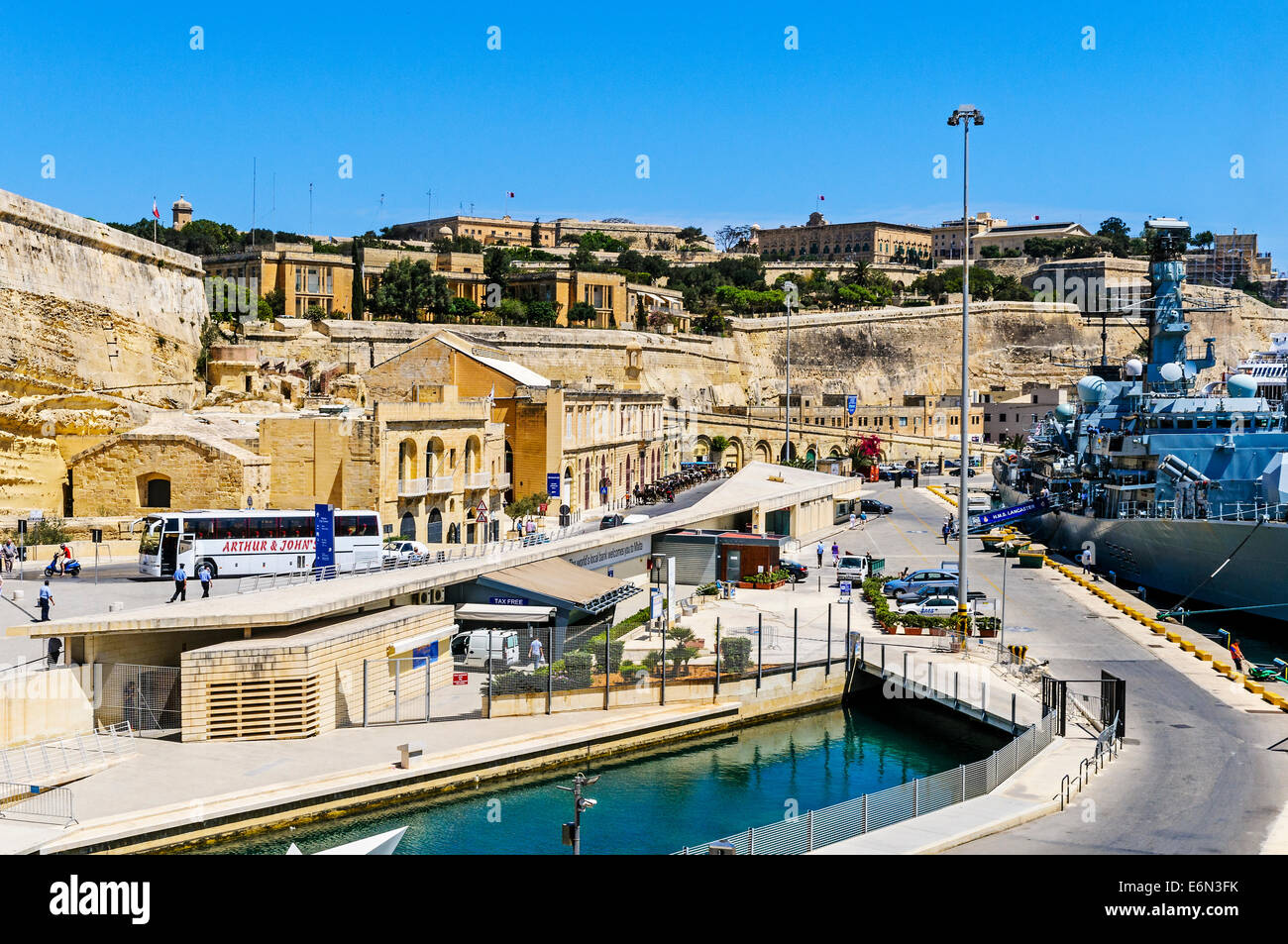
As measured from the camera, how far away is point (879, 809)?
15.1 meters

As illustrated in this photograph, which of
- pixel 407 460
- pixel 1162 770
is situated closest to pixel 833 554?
pixel 407 460

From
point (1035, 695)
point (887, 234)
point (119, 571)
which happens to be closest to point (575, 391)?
point (119, 571)

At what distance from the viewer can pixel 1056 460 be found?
53.6 m

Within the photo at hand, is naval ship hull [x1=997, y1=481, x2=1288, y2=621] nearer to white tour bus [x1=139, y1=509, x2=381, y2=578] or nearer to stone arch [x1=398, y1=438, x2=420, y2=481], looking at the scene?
stone arch [x1=398, y1=438, x2=420, y2=481]

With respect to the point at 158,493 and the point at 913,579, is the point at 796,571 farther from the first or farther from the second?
the point at 158,493

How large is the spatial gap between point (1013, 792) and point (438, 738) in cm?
892

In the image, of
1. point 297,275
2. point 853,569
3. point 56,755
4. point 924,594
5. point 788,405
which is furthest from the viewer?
point 297,275

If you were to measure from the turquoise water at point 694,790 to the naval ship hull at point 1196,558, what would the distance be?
13.5m

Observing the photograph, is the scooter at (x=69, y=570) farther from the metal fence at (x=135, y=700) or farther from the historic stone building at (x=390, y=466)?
the metal fence at (x=135, y=700)

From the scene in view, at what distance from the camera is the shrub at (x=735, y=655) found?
2419cm

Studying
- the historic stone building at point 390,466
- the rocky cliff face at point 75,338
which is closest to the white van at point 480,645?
the historic stone building at point 390,466

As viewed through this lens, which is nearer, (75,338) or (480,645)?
(480,645)

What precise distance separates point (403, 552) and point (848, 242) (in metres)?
140

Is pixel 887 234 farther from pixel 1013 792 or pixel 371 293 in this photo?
pixel 1013 792
